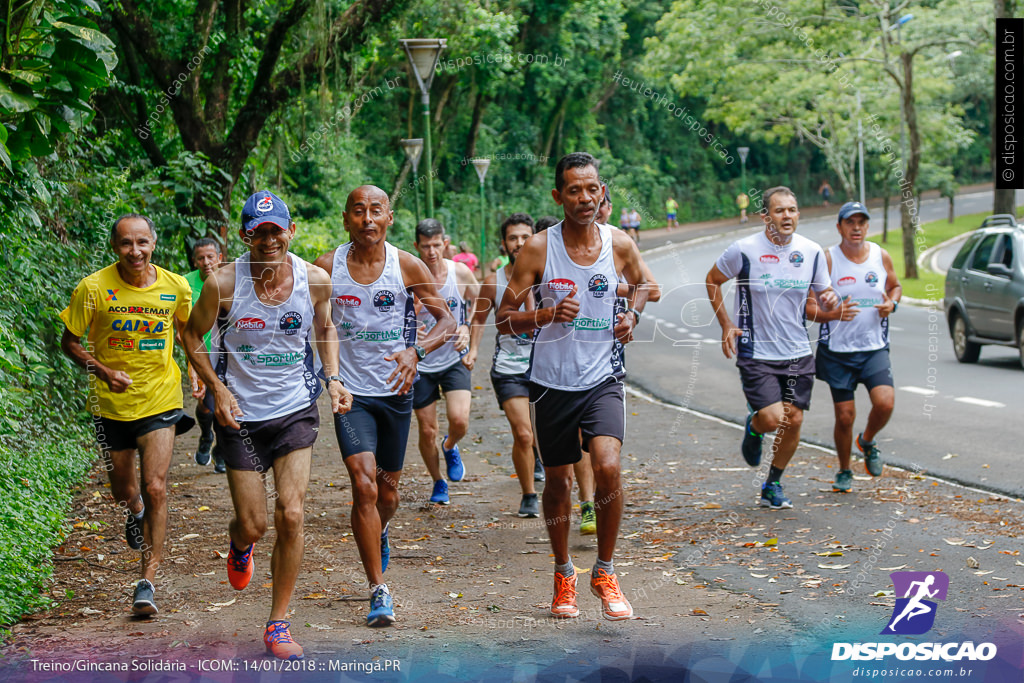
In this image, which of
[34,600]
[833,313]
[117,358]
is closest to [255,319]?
[117,358]

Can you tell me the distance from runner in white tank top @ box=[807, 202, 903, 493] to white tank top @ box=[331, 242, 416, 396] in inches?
146

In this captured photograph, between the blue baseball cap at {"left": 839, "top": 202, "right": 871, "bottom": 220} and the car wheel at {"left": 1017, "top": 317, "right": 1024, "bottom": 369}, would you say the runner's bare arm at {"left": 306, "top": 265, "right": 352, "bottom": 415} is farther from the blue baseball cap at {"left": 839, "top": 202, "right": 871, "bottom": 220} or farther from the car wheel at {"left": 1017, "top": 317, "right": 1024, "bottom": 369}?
the car wheel at {"left": 1017, "top": 317, "right": 1024, "bottom": 369}

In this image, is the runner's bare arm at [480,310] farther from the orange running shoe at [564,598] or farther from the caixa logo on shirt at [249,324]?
the caixa logo on shirt at [249,324]

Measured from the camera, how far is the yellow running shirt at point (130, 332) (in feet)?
21.4

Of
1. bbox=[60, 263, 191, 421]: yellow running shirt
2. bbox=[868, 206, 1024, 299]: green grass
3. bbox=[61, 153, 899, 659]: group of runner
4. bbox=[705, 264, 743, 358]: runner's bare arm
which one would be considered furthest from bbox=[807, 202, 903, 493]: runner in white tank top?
bbox=[868, 206, 1024, 299]: green grass

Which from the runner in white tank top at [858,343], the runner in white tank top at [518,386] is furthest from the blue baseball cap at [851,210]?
the runner in white tank top at [518,386]

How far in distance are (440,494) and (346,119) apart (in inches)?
806

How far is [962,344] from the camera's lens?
16328mm

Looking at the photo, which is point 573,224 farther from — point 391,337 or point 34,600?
point 34,600

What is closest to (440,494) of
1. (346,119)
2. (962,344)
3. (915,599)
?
(915,599)

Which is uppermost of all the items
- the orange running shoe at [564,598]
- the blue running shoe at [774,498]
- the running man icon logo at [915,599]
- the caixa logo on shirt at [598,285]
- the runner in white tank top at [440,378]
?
the caixa logo on shirt at [598,285]

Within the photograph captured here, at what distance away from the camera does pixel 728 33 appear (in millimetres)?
29688

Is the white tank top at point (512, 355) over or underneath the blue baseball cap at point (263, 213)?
underneath

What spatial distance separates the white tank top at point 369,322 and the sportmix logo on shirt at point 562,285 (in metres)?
0.84
